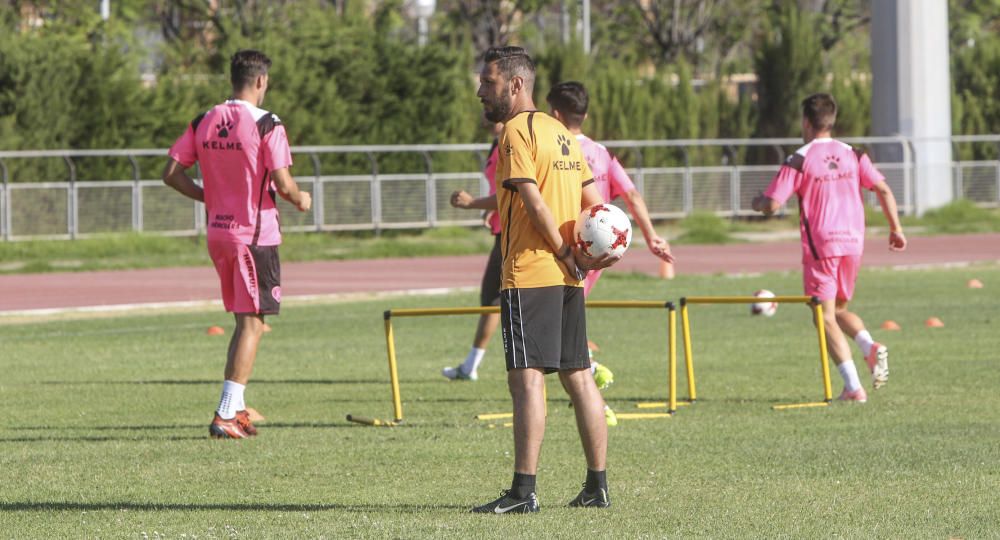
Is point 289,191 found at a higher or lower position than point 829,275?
higher

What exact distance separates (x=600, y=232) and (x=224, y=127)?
3671 millimetres

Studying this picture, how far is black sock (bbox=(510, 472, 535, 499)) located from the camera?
7.46m

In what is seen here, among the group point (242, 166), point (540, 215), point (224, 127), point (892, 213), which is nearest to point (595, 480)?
point (540, 215)

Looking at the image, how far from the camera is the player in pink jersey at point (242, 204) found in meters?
10.3

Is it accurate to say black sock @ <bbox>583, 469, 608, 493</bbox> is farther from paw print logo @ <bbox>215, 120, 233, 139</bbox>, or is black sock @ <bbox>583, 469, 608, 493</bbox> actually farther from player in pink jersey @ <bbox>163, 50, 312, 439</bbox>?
paw print logo @ <bbox>215, 120, 233, 139</bbox>

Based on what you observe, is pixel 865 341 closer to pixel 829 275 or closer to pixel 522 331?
pixel 829 275

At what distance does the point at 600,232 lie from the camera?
7.39 m

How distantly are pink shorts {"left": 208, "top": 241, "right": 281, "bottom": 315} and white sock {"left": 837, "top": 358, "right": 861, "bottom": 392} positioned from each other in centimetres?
381

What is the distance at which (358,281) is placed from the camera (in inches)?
1005

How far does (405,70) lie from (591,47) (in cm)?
2467

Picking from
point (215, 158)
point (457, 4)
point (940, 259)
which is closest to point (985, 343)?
point (215, 158)

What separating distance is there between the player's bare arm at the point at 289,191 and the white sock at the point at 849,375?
3.83 m

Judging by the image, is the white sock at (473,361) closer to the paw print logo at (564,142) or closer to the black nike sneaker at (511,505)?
the black nike sneaker at (511,505)

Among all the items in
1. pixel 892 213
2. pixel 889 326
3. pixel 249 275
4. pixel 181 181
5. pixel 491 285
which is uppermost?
pixel 181 181
